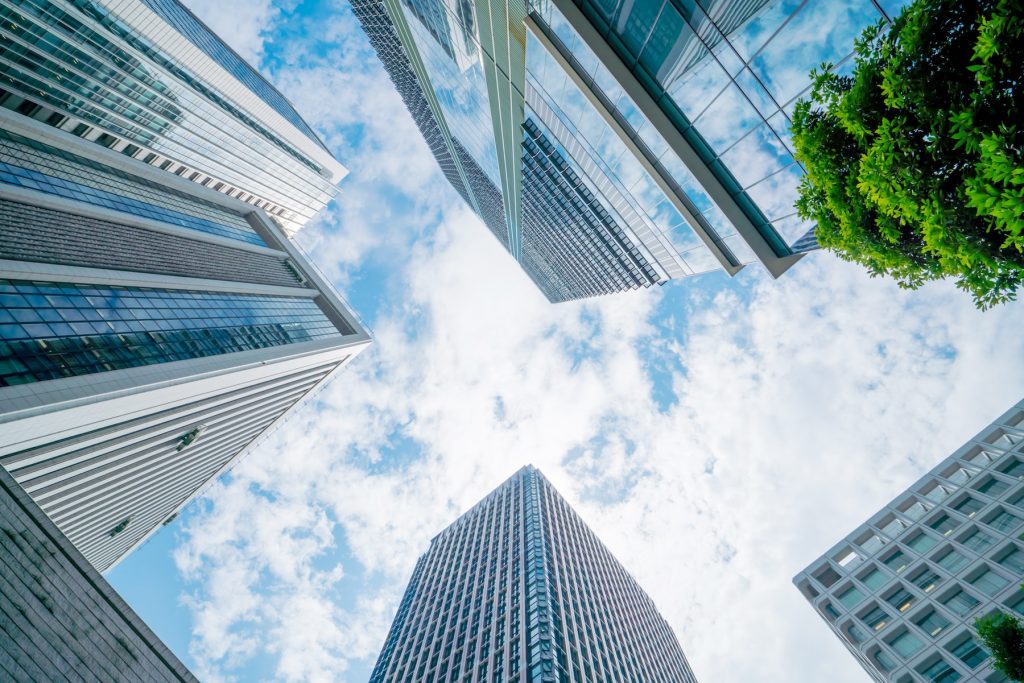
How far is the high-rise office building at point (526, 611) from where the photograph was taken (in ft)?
171

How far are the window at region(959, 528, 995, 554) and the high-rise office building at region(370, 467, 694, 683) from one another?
35617 mm

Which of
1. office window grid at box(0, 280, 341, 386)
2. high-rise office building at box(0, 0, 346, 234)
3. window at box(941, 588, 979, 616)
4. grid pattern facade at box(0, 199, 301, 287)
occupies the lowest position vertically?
window at box(941, 588, 979, 616)

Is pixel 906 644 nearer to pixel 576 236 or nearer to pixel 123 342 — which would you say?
pixel 123 342

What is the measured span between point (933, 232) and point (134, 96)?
104 m

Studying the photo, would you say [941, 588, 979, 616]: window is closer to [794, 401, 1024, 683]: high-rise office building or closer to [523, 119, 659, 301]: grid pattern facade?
[794, 401, 1024, 683]: high-rise office building

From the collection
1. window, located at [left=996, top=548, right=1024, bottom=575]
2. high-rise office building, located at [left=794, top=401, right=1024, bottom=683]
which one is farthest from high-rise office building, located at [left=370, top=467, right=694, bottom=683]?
window, located at [left=996, top=548, right=1024, bottom=575]

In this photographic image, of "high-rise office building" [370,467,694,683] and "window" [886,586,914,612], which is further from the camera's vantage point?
"high-rise office building" [370,467,694,683]

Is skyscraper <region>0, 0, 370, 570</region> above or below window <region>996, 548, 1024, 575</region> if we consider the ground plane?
above

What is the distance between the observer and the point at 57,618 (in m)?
14.2

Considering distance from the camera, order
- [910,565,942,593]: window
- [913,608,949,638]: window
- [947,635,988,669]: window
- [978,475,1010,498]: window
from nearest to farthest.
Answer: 1. [947,635,988,669]: window
2. [913,608,949,638]: window
3. [910,565,942,593]: window
4. [978,475,1010,498]: window

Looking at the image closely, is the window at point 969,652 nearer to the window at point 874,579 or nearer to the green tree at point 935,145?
Answer: the window at point 874,579

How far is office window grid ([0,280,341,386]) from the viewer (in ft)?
105

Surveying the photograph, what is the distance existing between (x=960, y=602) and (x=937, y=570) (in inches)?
124

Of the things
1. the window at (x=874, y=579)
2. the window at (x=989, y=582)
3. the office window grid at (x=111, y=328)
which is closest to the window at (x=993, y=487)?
the window at (x=989, y=582)
